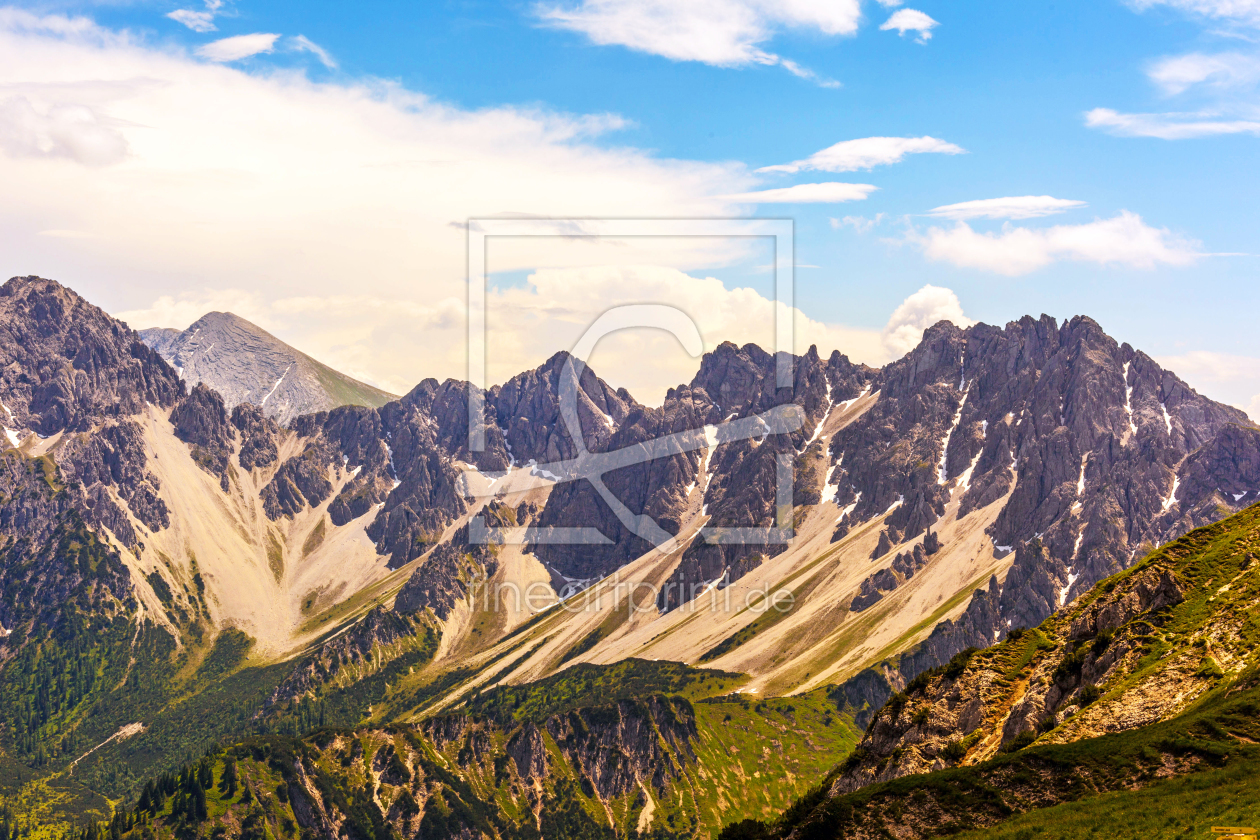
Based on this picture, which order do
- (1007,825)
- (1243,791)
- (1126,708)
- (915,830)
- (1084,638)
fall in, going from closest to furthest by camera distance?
(1243,791), (1007,825), (915,830), (1126,708), (1084,638)

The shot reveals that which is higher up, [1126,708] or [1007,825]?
[1126,708]

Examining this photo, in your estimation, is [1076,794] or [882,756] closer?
[1076,794]

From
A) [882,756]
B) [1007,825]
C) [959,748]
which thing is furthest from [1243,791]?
[882,756]

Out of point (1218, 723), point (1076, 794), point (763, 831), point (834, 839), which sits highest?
point (1218, 723)

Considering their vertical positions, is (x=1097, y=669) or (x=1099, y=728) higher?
(x=1097, y=669)

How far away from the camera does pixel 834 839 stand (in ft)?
246

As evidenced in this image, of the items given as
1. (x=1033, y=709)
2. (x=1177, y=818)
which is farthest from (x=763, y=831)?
(x=1177, y=818)

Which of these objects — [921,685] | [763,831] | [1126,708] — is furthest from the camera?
[921,685]

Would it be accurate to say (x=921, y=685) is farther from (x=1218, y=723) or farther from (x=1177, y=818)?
(x=1177, y=818)

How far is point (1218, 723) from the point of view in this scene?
69.1 meters

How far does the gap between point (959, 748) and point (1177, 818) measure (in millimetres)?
35715

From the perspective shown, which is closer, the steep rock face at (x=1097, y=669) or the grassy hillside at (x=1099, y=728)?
the grassy hillside at (x=1099, y=728)

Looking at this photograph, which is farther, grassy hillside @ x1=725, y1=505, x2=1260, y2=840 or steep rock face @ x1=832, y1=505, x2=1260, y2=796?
steep rock face @ x1=832, y1=505, x2=1260, y2=796

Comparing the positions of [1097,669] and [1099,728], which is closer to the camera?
[1099,728]
